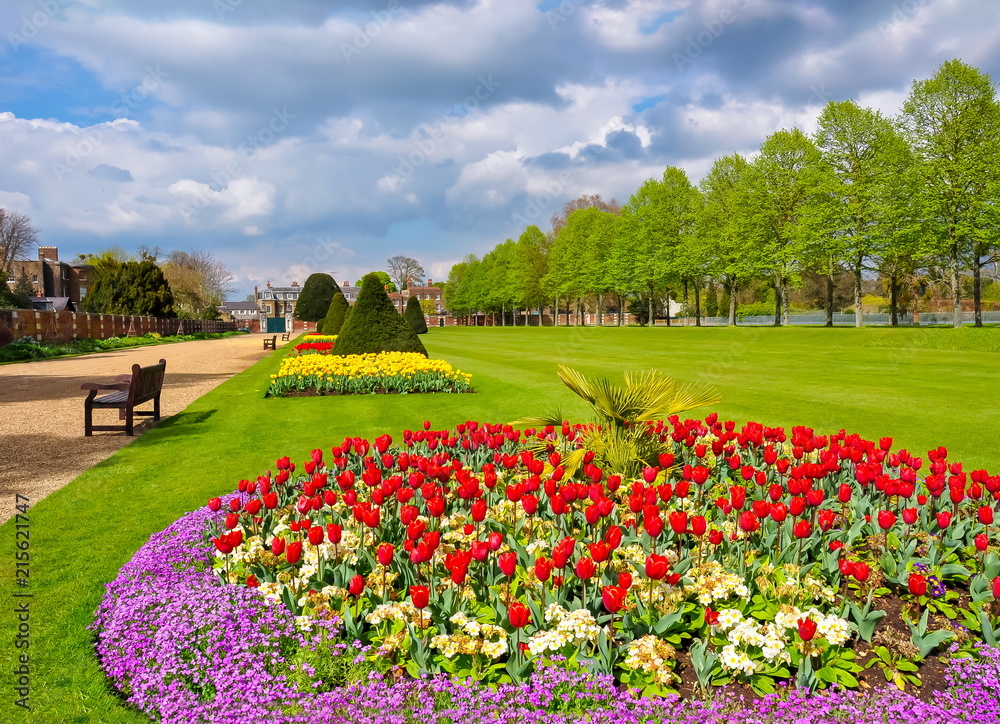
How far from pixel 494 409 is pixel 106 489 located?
255 inches

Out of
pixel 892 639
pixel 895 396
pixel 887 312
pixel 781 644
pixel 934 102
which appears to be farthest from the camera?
pixel 887 312

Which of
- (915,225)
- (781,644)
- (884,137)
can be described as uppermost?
(884,137)

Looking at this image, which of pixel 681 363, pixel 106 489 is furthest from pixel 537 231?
pixel 106 489

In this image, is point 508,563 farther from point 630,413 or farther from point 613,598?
point 630,413

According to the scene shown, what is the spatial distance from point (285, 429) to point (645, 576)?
748 cm

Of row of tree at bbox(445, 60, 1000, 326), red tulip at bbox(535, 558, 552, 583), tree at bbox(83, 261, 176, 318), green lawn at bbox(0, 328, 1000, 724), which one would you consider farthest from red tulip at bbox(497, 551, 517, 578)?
tree at bbox(83, 261, 176, 318)

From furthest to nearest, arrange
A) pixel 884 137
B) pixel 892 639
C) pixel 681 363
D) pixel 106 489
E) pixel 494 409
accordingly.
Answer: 1. pixel 884 137
2. pixel 681 363
3. pixel 494 409
4. pixel 106 489
5. pixel 892 639

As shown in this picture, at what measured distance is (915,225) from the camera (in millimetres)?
34562

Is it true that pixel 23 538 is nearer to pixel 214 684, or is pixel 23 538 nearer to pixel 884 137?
pixel 214 684

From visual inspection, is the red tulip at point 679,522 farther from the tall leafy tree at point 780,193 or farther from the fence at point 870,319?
the fence at point 870,319

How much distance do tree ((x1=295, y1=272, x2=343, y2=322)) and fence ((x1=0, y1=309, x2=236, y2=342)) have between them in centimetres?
1120

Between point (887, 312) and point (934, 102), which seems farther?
point (887, 312)

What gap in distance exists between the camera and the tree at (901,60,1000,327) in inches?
1280

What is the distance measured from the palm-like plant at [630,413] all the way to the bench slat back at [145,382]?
22.9 feet
